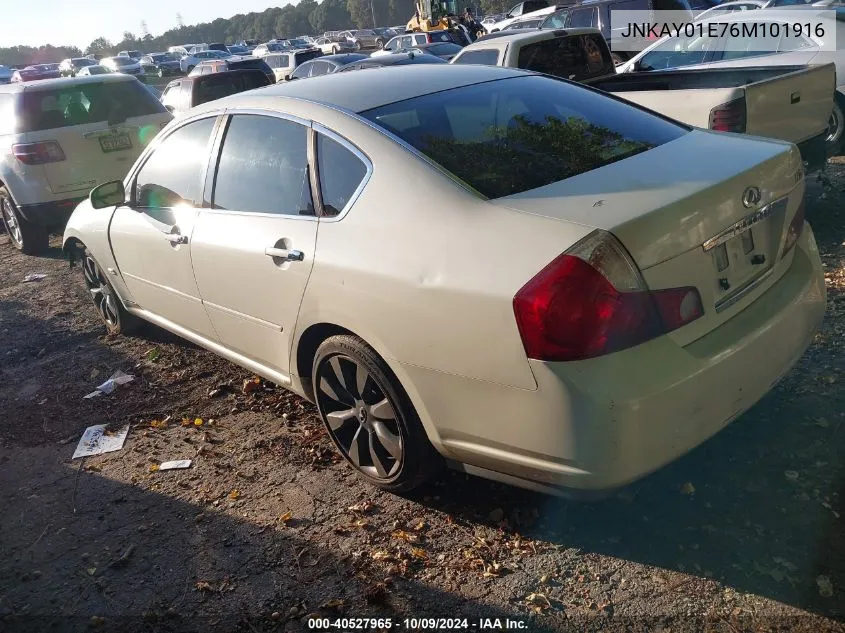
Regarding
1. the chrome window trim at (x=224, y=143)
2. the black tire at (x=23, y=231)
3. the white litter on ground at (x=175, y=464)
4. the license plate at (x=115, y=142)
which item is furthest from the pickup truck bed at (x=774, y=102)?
the black tire at (x=23, y=231)

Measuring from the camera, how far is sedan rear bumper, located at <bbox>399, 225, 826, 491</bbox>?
2.35 m

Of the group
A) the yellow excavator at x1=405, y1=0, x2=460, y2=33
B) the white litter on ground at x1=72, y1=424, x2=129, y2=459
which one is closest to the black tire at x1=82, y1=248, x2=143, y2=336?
the white litter on ground at x1=72, y1=424, x2=129, y2=459

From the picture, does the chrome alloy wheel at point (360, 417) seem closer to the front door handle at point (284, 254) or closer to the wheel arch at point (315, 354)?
the wheel arch at point (315, 354)

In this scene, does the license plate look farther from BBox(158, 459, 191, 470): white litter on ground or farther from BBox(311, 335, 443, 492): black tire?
BBox(311, 335, 443, 492): black tire

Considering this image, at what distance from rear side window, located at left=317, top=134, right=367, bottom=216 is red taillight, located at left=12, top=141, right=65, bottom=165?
19.5ft

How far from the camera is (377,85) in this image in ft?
11.8

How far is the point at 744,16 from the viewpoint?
8.69m

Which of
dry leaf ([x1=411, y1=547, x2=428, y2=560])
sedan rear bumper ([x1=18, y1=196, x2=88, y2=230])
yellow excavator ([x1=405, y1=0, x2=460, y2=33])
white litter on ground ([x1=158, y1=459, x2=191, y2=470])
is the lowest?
dry leaf ([x1=411, y1=547, x2=428, y2=560])

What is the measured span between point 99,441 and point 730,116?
14.9 feet

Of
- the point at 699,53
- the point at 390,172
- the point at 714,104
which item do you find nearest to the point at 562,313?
the point at 390,172

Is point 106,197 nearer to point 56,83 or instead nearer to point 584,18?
point 56,83

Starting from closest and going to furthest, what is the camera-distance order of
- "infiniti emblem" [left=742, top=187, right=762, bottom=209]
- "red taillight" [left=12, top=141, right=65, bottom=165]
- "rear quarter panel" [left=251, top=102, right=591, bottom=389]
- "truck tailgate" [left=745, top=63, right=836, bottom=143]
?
"rear quarter panel" [left=251, top=102, right=591, bottom=389], "infiniti emblem" [left=742, top=187, right=762, bottom=209], "truck tailgate" [left=745, top=63, right=836, bottom=143], "red taillight" [left=12, top=141, right=65, bottom=165]

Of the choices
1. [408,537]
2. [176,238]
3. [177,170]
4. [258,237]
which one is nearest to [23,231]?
[177,170]

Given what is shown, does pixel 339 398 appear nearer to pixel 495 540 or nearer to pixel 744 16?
pixel 495 540
